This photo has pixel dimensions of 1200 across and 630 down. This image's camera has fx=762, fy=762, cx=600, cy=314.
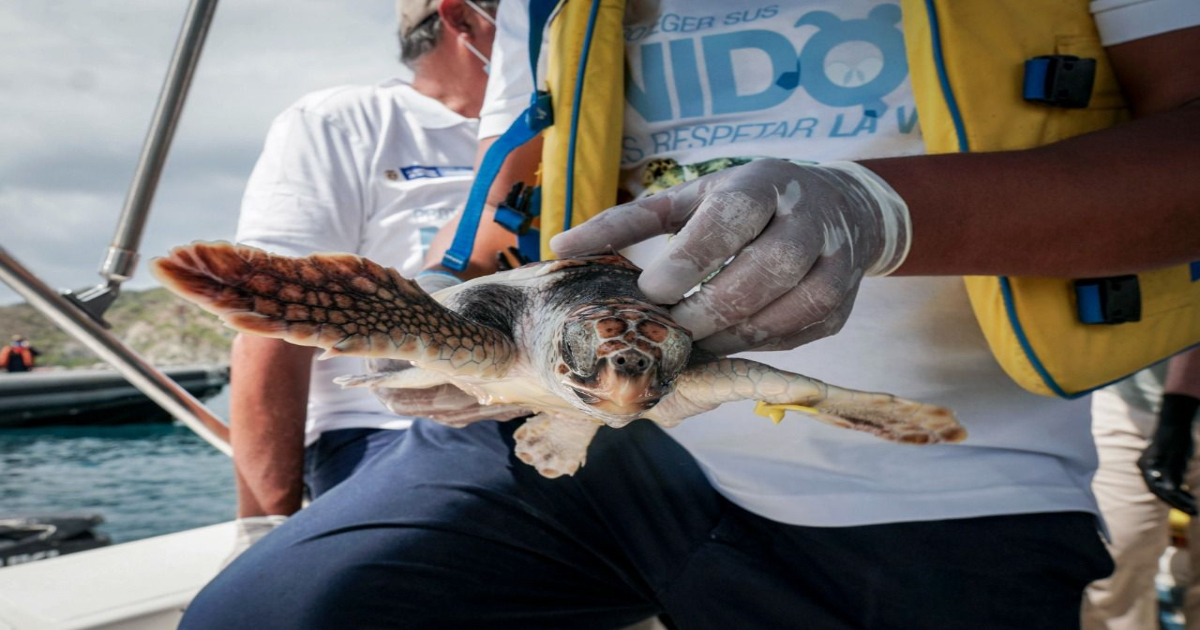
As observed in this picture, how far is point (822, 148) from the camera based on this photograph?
90 cm

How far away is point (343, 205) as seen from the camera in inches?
71.4

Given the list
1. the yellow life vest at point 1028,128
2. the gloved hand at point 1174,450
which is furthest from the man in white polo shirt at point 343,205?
the gloved hand at point 1174,450

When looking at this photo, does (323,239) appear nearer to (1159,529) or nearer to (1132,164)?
(1132,164)

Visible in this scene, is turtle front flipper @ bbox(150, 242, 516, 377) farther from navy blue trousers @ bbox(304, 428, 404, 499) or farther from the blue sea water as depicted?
the blue sea water

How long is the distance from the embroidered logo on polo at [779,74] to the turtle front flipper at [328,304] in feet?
1.39

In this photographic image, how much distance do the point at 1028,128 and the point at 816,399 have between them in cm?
39

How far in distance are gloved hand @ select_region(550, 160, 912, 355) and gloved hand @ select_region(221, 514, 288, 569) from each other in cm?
111

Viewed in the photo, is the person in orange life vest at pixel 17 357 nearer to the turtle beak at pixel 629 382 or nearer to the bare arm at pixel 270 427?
the bare arm at pixel 270 427

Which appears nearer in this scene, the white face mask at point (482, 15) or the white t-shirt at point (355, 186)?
the white t-shirt at point (355, 186)

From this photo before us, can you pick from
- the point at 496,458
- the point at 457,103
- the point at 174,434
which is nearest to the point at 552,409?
the point at 496,458

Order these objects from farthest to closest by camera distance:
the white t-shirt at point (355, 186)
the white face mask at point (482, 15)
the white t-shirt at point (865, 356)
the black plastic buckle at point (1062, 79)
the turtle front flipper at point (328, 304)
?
the white face mask at point (482, 15) < the white t-shirt at point (355, 186) < the white t-shirt at point (865, 356) < the black plastic buckle at point (1062, 79) < the turtle front flipper at point (328, 304)

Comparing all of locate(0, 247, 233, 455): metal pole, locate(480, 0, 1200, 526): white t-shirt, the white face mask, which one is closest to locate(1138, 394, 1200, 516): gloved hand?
locate(480, 0, 1200, 526): white t-shirt

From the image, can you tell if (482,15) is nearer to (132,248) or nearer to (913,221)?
(132,248)

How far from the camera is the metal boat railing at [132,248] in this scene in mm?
1578
